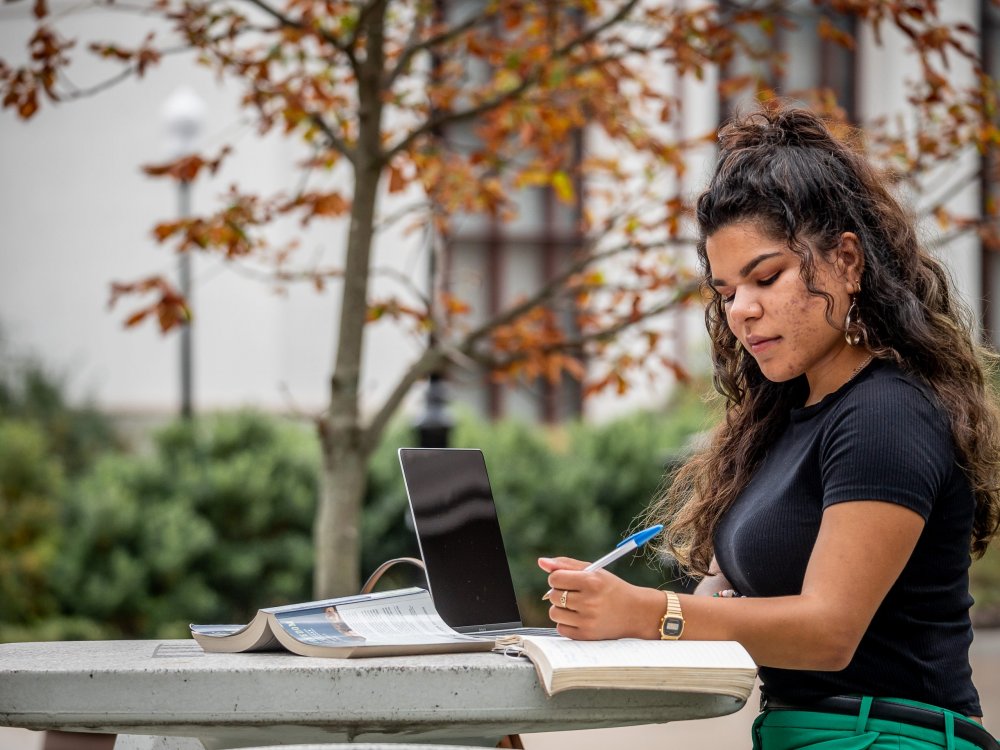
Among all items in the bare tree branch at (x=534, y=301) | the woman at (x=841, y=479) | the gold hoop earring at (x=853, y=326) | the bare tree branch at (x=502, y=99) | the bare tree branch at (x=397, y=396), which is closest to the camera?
the woman at (x=841, y=479)

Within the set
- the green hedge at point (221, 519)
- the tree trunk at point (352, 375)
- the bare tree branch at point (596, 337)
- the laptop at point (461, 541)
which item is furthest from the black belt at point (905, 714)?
the green hedge at point (221, 519)

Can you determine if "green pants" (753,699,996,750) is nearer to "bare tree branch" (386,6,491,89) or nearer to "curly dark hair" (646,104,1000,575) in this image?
"curly dark hair" (646,104,1000,575)

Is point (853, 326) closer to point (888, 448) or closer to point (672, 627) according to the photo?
point (888, 448)

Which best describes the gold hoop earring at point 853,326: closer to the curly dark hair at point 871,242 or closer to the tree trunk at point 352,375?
the curly dark hair at point 871,242

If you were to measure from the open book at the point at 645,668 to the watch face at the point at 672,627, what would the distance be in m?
0.08

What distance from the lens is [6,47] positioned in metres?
12.3

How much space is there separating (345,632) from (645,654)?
0.49 metres

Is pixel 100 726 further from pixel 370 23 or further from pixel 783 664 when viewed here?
pixel 370 23

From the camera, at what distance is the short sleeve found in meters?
1.98

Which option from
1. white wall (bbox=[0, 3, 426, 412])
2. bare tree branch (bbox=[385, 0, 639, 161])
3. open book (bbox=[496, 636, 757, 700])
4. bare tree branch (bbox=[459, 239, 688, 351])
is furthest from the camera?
white wall (bbox=[0, 3, 426, 412])

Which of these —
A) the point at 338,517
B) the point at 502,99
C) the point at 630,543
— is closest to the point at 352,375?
the point at 338,517

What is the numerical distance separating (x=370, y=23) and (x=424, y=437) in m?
3.88

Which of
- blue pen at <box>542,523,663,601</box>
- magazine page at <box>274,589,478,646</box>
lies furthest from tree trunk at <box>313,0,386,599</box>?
blue pen at <box>542,523,663,601</box>

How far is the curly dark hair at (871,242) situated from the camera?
2160 millimetres
